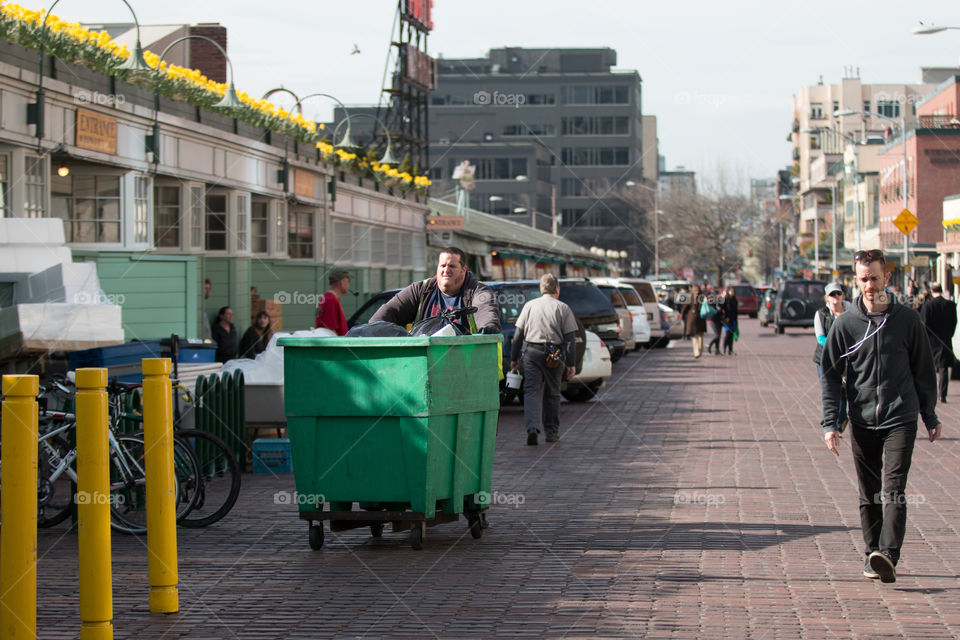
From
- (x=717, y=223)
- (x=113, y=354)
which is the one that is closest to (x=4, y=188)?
(x=113, y=354)

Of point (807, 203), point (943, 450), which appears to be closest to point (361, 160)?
point (943, 450)

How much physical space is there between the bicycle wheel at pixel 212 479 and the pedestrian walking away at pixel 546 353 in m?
5.25

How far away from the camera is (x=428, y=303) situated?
28.9ft

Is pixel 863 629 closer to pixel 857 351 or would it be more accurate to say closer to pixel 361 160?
pixel 857 351

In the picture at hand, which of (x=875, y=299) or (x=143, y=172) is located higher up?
(x=143, y=172)

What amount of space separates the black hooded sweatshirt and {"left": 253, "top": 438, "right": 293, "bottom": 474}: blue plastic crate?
577cm

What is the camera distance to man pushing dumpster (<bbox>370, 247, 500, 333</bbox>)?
28.2 feet

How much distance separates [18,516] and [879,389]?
175 inches

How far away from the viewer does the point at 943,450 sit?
13.2 meters

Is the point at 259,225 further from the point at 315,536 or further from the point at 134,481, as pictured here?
the point at 315,536

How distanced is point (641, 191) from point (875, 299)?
384 feet

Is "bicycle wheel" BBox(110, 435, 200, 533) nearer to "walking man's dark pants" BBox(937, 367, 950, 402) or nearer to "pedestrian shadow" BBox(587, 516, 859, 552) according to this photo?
"pedestrian shadow" BBox(587, 516, 859, 552)

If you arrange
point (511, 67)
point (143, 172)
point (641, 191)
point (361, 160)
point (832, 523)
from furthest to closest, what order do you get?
point (511, 67), point (641, 191), point (361, 160), point (143, 172), point (832, 523)

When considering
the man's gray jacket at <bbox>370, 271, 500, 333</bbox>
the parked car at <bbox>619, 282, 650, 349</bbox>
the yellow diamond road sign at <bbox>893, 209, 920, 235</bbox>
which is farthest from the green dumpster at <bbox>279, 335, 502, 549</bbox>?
the yellow diamond road sign at <bbox>893, 209, 920, 235</bbox>
